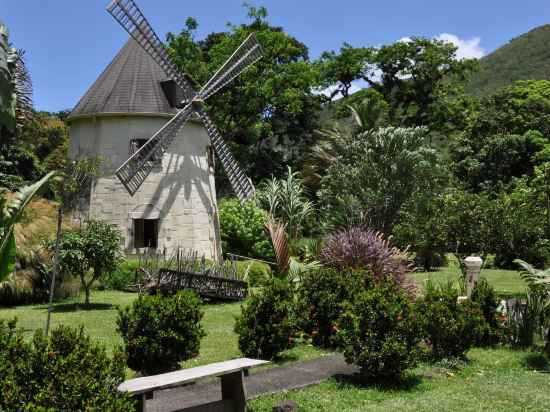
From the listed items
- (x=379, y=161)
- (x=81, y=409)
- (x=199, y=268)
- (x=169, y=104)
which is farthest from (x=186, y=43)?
(x=81, y=409)

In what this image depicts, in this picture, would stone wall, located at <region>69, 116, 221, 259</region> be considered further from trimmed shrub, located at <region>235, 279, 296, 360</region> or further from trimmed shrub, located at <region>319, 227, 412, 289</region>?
trimmed shrub, located at <region>235, 279, 296, 360</region>

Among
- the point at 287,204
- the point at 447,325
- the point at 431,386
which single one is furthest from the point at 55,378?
the point at 287,204

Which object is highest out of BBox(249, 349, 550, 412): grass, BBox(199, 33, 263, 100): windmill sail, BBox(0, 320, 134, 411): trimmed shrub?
BBox(199, 33, 263, 100): windmill sail

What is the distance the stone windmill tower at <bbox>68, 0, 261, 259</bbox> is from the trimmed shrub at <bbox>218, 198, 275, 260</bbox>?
2922 mm

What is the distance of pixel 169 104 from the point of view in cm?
2616

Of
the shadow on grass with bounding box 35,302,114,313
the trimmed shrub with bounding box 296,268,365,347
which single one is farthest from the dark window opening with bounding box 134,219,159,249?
the trimmed shrub with bounding box 296,268,365,347

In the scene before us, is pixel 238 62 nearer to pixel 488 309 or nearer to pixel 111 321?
pixel 111 321

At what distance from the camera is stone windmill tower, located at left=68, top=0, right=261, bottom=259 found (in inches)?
988

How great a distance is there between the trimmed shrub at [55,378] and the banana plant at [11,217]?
1157mm

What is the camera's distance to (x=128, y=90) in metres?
26.0

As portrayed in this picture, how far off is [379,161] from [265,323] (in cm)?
2150

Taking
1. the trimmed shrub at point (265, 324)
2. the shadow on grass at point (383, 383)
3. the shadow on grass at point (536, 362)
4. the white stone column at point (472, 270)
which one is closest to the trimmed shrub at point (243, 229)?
the white stone column at point (472, 270)

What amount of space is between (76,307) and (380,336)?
10.4m

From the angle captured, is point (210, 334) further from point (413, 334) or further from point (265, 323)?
point (413, 334)
